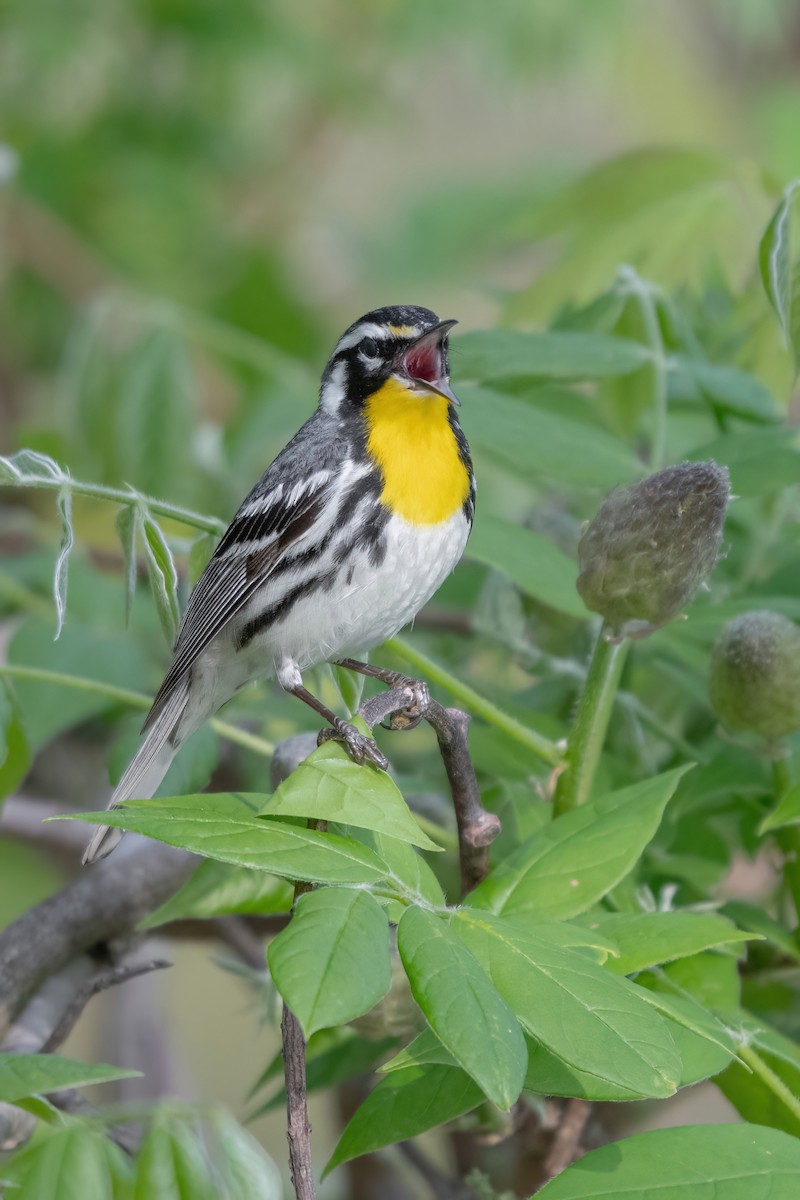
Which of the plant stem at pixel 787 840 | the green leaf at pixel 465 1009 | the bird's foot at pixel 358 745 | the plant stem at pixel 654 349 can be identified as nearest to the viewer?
the green leaf at pixel 465 1009

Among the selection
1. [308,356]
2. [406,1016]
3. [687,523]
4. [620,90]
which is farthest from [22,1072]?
[620,90]

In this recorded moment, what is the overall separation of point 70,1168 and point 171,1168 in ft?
0.24

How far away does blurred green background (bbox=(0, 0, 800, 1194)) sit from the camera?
2477 millimetres

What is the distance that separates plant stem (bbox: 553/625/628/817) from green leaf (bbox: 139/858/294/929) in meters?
0.27

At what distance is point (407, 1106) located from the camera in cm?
102

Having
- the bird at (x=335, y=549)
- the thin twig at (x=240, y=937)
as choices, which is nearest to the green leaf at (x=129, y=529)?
the bird at (x=335, y=549)

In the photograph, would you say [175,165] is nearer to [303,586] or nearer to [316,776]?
[303,586]

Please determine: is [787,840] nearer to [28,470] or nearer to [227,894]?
[227,894]

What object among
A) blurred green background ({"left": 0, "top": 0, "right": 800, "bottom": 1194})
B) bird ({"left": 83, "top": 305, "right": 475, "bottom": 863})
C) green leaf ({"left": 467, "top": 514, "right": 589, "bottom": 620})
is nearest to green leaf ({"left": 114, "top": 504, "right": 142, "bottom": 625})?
bird ({"left": 83, "top": 305, "right": 475, "bottom": 863})

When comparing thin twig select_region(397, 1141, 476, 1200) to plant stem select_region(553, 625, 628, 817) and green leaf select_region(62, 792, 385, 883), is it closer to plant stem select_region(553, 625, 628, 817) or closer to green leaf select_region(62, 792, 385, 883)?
plant stem select_region(553, 625, 628, 817)

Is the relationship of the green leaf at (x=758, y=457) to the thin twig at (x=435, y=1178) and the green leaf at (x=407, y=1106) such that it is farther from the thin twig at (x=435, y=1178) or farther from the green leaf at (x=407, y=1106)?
the thin twig at (x=435, y=1178)

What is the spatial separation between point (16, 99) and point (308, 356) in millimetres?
996

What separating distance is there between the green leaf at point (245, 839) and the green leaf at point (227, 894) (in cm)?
33

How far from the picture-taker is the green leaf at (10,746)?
125 centimetres
